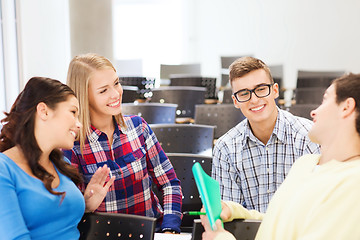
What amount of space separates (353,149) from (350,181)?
0.14 m

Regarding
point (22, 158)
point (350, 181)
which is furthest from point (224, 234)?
point (22, 158)

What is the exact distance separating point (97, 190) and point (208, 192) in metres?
0.71

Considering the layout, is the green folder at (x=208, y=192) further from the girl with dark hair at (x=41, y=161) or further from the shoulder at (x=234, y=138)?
the shoulder at (x=234, y=138)

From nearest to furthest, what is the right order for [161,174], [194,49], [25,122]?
[25,122] → [161,174] → [194,49]

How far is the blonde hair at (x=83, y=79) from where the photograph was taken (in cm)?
227

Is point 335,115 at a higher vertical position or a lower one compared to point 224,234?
higher

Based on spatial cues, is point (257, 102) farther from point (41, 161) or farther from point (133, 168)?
point (41, 161)

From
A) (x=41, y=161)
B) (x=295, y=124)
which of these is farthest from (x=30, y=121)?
(x=295, y=124)

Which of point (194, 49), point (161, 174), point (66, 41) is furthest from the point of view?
point (194, 49)

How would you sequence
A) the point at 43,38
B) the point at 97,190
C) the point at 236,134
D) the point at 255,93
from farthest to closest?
the point at 43,38
the point at 236,134
the point at 255,93
the point at 97,190

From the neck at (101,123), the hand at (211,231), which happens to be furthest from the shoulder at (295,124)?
the hand at (211,231)

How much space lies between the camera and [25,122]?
1797mm

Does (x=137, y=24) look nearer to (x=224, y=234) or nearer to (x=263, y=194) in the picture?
(x=263, y=194)

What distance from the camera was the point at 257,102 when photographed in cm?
236
